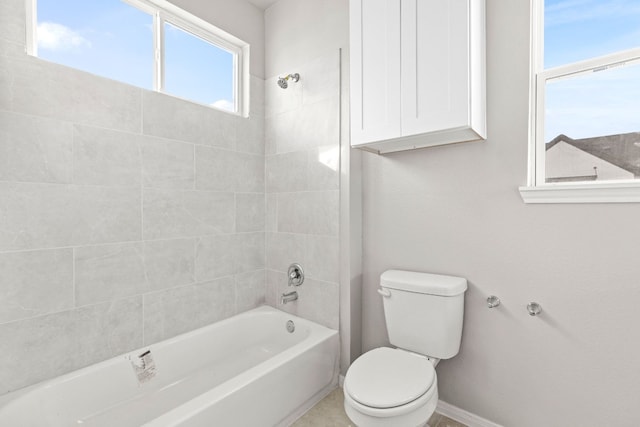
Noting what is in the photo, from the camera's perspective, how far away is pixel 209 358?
6.87 ft

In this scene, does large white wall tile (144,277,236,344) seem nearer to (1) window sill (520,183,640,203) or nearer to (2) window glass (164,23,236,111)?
(2) window glass (164,23,236,111)

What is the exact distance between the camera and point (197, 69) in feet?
7.32

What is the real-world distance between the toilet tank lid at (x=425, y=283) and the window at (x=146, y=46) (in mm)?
1619

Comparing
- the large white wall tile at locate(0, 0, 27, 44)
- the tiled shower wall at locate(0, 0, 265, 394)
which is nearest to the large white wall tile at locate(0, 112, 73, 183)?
the tiled shower wall at locate(0, 0, 265, 394)

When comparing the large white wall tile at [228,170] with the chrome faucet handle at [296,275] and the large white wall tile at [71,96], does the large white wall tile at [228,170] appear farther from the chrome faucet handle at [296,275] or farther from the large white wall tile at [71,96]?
the chrome faucet handle at [296,275]

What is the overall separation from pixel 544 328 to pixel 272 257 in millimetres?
1718

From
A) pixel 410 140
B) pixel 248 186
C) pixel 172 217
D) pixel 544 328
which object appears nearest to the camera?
pixel 544 328

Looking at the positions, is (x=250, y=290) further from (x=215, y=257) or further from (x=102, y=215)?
(x=102, y=215)

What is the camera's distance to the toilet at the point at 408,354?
1283 millimetres

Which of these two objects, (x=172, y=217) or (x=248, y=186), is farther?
(x=248, y=186)

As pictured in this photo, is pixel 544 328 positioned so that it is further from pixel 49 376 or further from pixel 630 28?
pixel 49 376

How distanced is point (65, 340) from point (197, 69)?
1.77 metres

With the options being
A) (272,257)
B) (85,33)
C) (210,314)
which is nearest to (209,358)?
(210,314)

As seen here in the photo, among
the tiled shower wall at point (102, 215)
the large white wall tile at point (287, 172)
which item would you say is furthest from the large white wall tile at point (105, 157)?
the large white wall tile at point (287, 172)
